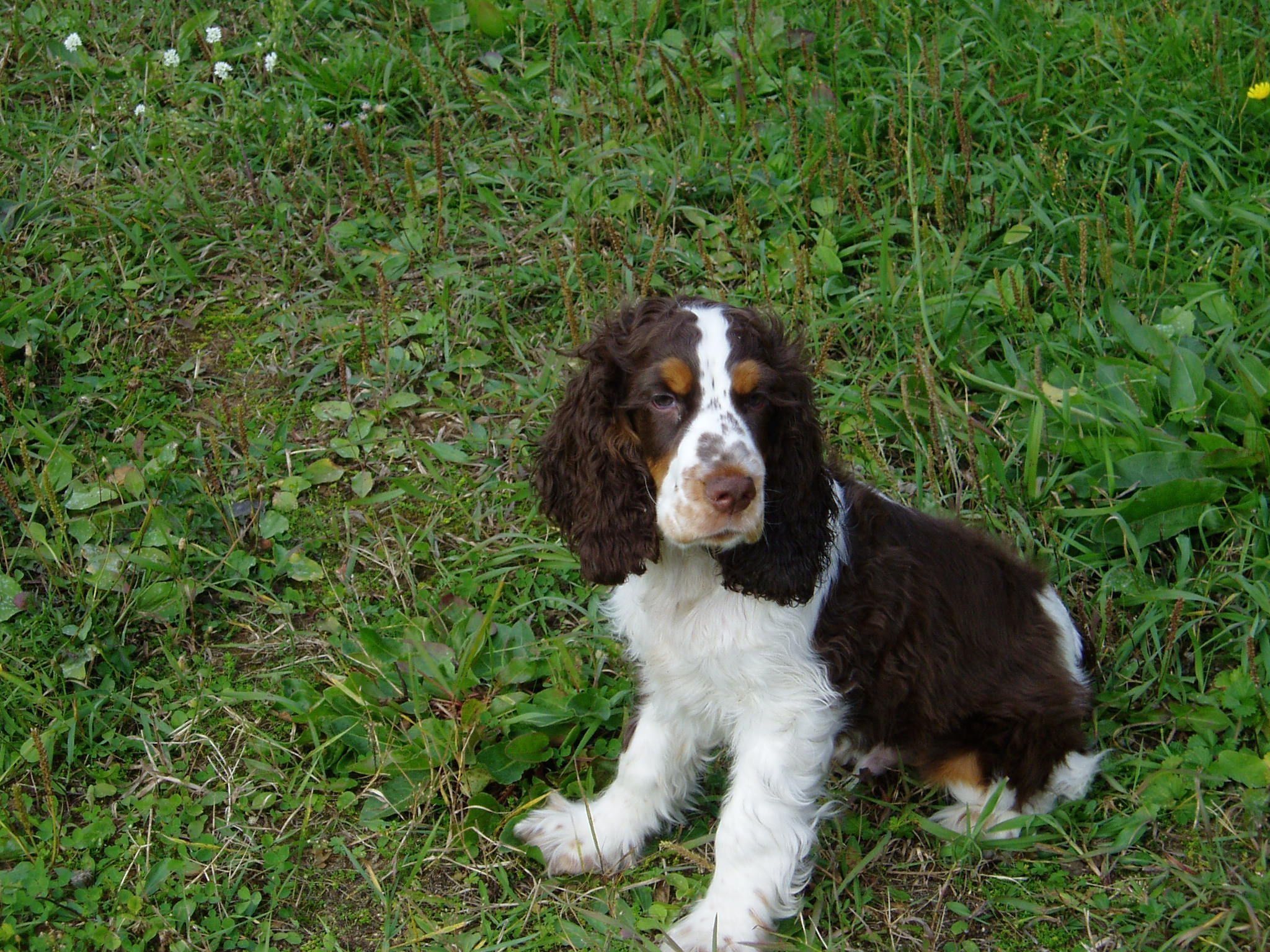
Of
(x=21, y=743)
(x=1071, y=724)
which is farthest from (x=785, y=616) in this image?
(x=21, y=743)

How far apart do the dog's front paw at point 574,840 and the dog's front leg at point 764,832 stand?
1.25 feet

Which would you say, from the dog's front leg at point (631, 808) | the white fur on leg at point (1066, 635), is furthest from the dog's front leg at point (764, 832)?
the white fur on leg at point (1066, 635)

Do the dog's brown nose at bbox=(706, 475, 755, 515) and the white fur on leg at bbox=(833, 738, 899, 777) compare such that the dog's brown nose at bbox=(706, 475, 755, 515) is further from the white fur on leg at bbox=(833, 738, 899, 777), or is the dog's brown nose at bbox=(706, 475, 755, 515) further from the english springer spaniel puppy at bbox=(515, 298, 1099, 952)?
the white fur on leg at bbox=(833, 738, 899, 777)

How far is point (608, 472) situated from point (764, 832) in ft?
3.33

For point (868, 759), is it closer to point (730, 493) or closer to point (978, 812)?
point (978, 812)

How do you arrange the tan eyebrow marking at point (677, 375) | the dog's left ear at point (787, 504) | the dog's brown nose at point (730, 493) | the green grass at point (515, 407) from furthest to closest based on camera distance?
the green grass at point (515, 407) < the dog's left ear at point (787, 504) < the tan eyebrow marking at point (677, 375) < the dog's brown nose at point (730, 493)

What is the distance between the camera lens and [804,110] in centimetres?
561

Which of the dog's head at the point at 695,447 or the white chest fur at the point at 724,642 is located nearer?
the dog's head at the point at 695,447

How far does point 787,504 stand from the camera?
127 inches

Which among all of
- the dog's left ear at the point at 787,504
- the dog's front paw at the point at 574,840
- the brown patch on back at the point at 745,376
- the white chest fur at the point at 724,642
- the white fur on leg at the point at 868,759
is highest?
the brown patch on back at the point at 745,376

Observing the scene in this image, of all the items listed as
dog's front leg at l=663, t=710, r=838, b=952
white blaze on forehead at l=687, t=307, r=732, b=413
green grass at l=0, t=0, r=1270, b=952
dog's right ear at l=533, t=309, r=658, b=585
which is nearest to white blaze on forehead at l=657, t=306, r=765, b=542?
white blaze on forehead at l=687, t=307, r=732, b=413

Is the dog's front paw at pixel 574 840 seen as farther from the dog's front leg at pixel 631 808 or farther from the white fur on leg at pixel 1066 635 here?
the white fur on leg at pixel 1066 635

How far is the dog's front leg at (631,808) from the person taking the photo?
367 centimetres

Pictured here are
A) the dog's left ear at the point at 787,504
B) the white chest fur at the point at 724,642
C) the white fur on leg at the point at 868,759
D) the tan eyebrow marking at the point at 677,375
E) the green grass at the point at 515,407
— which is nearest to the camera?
the tan eyebrow marking at the point at 677,375
